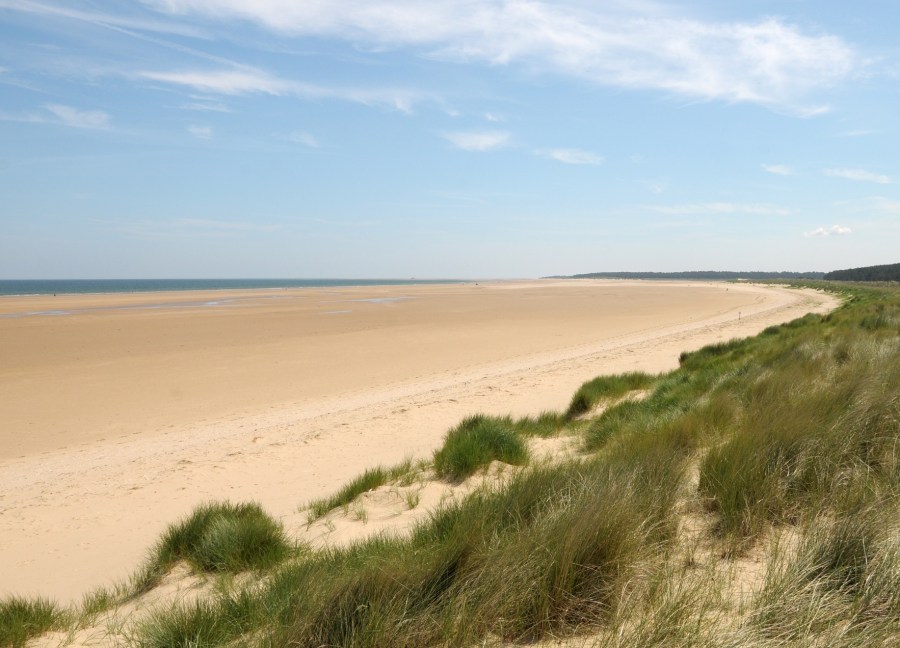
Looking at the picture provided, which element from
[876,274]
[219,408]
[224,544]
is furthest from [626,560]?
[876,274]

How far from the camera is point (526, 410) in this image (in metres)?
10.4

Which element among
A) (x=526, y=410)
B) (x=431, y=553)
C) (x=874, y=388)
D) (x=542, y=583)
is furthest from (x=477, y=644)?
(x=526, y=410)

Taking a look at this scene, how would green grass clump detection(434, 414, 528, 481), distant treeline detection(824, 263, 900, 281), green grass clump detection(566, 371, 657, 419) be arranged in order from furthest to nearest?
distant treeline detection(824, 263, 900, 281), green grass clump detection(566, 371, 657, 419), green grass clump detection(434, 414, 528, 481)

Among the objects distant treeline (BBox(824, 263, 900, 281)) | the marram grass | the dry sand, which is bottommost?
the dry sand

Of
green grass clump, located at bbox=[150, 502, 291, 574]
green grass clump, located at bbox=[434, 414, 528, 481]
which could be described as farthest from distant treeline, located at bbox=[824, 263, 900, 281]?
green grass clump, located at bbox=[150, 502, 291, 574]

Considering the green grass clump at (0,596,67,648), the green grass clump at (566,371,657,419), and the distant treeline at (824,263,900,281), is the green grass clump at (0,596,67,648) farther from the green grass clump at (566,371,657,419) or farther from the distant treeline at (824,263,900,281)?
the distant treeline at (824,263,900,281)

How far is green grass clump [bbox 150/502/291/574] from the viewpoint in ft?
14.0

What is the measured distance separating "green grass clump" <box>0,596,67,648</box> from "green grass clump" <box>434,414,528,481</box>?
3.54 m

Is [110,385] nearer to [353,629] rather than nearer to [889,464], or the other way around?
[353,629]

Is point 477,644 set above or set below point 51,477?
above

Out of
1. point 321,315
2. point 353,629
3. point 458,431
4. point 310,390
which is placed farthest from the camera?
point 321,315

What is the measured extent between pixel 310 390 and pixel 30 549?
7.76 m

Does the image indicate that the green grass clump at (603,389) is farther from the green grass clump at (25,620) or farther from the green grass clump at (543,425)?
the green grass clump at (25,620)

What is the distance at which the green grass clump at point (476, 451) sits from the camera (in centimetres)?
622
